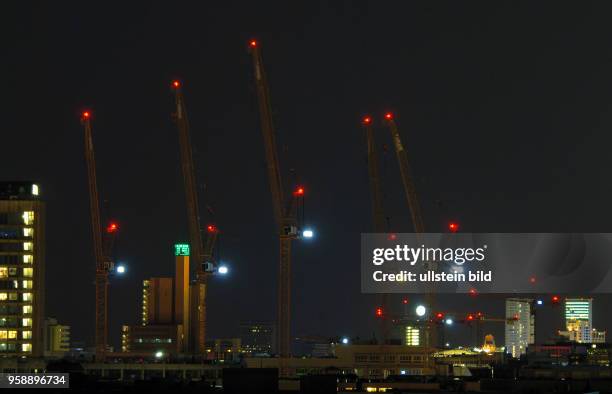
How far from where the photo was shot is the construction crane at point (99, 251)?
143 m

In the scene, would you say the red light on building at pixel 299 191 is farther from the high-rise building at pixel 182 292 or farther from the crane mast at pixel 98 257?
the high-rise building at pixel 182 292

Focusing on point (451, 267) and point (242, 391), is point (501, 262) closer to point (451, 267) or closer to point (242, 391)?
point (451, 267)

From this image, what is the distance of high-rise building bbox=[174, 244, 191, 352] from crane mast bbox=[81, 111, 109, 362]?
34.2 meters

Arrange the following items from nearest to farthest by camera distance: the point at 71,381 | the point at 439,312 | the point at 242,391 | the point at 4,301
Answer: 1. the point at 242,391
2. the point at 71,381
3. the point at 4,301
4. the point at 439,312

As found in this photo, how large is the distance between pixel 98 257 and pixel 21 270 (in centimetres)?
3495

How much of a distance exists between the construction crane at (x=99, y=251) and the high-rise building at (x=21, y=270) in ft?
91.6

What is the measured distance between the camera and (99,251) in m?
148

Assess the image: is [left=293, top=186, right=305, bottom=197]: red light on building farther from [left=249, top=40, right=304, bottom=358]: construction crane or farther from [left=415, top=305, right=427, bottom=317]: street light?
[left=415, top=305, right=427, bottom=317]: street light

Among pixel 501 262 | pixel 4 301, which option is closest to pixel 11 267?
pixel 4 301

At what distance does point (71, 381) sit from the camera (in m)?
58.8

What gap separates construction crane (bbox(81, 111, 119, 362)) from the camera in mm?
142875

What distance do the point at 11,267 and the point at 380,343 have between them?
6583cm

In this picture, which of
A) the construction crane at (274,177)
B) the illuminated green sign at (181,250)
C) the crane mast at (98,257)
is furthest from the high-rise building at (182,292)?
the construction crane at (274,177)

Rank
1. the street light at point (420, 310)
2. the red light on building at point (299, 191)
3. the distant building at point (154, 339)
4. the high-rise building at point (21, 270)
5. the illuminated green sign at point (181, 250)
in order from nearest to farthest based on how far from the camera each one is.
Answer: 1. the high-rise building at point (21, 270)
2. the red light on building at point (299, 191)
3. the street light at point (420, 310)
4. the distant building at point (154, 339)
5. the illuminated green sign at point (181, 250)
